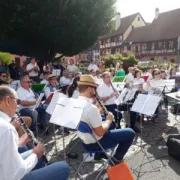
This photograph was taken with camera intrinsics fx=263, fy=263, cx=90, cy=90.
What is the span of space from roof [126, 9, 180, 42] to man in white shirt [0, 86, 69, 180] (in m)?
42.8

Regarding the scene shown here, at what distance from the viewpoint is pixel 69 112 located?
3.51m

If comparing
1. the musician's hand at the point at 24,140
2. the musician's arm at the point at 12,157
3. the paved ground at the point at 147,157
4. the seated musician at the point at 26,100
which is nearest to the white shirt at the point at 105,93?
the paved ground at the point at 147,157

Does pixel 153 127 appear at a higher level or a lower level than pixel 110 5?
lower

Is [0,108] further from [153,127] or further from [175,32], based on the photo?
[175,32]


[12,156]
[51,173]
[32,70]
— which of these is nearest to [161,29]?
[32,70]

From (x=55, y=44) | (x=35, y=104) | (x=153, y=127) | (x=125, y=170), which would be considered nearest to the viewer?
(x=125, y=170)

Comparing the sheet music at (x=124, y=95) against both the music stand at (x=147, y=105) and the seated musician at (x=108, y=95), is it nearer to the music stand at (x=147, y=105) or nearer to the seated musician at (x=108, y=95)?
the seated musician at (x=108, y=95)

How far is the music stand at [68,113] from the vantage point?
3.34 m

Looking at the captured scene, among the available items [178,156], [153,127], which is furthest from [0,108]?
[153,127]

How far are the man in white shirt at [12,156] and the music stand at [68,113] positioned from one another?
31.1 inches

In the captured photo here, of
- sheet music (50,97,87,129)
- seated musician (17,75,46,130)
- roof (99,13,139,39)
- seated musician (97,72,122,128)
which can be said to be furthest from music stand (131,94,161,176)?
roof (99,13,139,39)

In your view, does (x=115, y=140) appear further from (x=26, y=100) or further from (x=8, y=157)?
(x=26, y=100)

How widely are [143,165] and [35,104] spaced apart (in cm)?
278

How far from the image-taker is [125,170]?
362 centimetres
